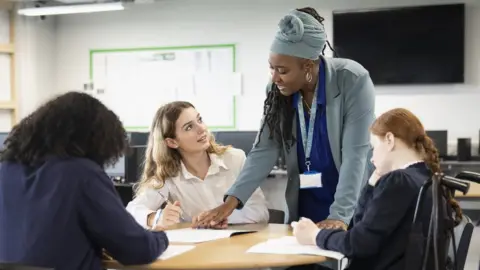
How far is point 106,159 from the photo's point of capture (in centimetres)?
165

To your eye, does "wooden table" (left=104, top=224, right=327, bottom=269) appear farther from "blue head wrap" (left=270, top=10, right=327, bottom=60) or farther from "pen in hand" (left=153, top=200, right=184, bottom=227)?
"blue head wrap" (left=270, top=10, right=327, bottom=60)

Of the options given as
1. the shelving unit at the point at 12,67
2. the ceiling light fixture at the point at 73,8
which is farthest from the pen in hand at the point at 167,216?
the shelving unit at the point at 12,67

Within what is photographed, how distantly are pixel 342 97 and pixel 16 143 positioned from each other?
1200mm

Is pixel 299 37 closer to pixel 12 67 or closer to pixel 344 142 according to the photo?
pixel 344 142

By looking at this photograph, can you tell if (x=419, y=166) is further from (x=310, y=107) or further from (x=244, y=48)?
(x=244, y=48)

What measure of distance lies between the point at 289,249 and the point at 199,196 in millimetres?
865

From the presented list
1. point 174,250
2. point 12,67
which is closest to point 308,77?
point 174,250

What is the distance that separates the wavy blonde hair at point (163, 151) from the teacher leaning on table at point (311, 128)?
36 centimetres

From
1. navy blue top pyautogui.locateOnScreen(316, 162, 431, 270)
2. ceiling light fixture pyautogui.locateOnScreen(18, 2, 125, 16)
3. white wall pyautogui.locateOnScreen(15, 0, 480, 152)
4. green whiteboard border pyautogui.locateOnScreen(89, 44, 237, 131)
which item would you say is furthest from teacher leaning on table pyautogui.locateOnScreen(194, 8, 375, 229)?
ceiling light fixture pyautogui.locateOnScreen(18, 2, 125, 16)

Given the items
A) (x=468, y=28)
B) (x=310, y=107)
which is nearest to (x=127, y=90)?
(x=468, y=28)

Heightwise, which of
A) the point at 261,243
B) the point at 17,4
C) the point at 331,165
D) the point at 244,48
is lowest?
the point at 261,243

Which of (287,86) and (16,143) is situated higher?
(287,86)

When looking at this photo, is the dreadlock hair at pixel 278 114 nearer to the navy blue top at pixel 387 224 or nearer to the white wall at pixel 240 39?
the navy blue top at pixel 387 224

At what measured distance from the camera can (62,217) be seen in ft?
5.04
